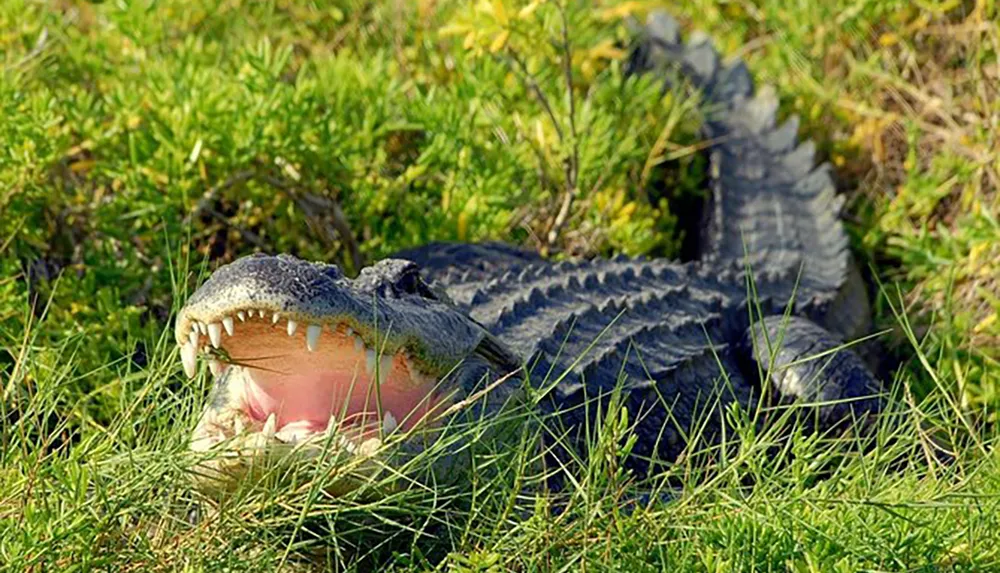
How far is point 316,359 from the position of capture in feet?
9.02

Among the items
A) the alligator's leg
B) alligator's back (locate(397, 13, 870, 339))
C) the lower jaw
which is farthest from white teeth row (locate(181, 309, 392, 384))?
the alligator's leg

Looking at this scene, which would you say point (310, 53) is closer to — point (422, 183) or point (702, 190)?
point (422, 183)

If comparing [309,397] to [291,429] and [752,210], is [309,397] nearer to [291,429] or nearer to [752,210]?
[291,429]

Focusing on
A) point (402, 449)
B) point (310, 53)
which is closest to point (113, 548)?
point (402, 449)

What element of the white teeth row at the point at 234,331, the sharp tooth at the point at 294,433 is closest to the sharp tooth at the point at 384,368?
the white teeth row at the point at 234,331

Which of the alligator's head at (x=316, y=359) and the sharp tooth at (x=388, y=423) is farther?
the sharp tooth at (x=388, y=423)

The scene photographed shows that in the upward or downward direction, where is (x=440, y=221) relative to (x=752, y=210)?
upward

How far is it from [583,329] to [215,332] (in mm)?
1418

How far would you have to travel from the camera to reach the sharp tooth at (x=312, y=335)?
260cm

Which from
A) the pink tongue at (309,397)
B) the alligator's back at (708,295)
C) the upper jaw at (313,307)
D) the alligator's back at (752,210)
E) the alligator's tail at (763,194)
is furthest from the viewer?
the alligator's tail at (763,194)

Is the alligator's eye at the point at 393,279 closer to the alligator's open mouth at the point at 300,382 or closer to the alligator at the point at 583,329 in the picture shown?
the alligator at the point at 583,329

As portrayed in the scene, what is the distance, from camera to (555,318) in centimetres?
376

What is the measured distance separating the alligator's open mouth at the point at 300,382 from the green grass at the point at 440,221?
0.10m

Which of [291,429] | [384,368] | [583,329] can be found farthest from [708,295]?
[291,429]
